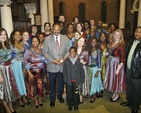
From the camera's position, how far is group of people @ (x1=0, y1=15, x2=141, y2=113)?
2834 mm

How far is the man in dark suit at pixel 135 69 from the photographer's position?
2.79 m

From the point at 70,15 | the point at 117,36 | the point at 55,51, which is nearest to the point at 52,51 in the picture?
the point at 55,51

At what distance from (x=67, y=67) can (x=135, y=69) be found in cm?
132

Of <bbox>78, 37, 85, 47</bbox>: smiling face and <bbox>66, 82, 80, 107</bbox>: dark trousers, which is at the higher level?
<bbox>78, 37, 85, 47</bbox>: smiling face

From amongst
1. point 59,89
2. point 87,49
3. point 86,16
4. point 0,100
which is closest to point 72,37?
point 87,49

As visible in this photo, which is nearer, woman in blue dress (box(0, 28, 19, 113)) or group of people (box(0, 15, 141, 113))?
woman in blue dress (box(0, 28, 19, 113))

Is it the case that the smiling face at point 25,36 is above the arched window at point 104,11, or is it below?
below

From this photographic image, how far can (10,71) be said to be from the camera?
284 centimetres

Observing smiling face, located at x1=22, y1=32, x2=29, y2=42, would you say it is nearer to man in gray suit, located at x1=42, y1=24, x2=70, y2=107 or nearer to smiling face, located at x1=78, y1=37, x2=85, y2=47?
man in gray suit, located at x1=42, y1=24, x2=70, y2=107

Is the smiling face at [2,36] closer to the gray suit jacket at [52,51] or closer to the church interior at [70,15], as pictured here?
the gray suit jacket at [52,51]

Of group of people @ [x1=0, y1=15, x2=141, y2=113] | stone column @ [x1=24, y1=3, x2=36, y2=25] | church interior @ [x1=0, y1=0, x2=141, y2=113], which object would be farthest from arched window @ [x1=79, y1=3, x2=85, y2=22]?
group of people @ [x1=0, y1=15, x2=141, y2=113]

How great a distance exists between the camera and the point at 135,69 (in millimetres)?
2822

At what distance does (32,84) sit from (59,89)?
24.6 inches

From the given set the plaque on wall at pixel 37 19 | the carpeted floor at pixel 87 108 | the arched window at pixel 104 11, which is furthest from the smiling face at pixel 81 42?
the arched window at pixel 104 11
